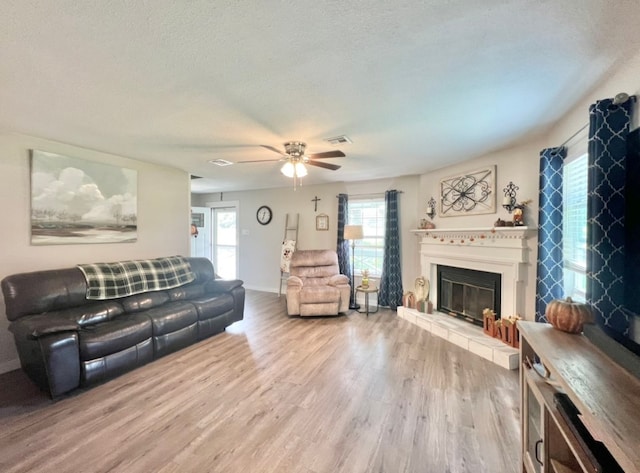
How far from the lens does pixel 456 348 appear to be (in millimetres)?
3189

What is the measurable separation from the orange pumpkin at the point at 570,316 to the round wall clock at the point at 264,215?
A: 523cm

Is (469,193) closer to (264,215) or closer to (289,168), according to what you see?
(289,168)

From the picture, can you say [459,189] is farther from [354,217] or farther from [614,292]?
[614,292]

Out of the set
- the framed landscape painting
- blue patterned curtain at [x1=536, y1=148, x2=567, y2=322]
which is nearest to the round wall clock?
the framed landscape painting

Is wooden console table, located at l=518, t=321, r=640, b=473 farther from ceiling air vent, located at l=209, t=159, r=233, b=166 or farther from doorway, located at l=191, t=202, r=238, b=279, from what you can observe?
doorway, located at l=191, t=202, r=238, b=279

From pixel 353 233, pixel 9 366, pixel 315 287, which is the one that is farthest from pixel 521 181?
pixel 9 366

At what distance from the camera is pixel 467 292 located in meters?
3.75

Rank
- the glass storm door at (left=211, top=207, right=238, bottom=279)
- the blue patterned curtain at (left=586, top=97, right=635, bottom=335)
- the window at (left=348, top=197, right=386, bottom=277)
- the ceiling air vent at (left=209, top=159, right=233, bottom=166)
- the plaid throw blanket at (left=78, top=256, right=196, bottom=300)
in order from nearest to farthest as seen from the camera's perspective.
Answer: the blue patterned curtain at (left=586, top=97, right=635, bottom=335), the plaid throw blanket at (left=78, top=256, right=196, bottom=300), the ceiling air vent at (left=209, top=159, right=233, bottom=166), the window at (left=348, top=197, right=386, bottom=277), the glass storm door at (left=211, top=207, right=238, bottom=279)

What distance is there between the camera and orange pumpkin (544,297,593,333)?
137cm

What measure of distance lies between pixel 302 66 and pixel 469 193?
300 cm

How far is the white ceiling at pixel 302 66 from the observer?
1.19 metres

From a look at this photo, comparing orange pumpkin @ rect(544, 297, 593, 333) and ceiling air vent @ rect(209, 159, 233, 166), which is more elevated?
ceiling air vent @ rect(209, 159, 233, 166)

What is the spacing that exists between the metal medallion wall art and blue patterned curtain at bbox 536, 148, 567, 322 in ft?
2.75

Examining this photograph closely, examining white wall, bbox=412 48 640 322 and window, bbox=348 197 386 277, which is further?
window, bbox=348 197 386 277
